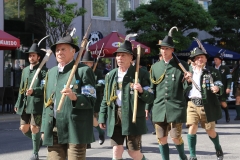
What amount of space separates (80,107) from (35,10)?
65.5 ft

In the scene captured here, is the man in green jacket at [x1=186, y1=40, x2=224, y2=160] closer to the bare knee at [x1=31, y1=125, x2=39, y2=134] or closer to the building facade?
the bare knee at [x1=31, y1=125, x2=39, y2=134]

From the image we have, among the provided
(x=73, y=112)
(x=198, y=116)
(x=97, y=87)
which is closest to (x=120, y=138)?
(x=73, y=112)

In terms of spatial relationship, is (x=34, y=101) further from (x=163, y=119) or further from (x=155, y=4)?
(x=155, y=4)

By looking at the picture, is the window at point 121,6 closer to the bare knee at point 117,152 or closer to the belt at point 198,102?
the belt at point 198,102

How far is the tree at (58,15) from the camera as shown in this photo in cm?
2244

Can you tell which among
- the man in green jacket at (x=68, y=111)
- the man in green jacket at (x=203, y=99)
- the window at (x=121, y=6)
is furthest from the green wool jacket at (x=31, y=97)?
the window at (x=121, y=6)

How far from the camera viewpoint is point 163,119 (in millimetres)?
8414

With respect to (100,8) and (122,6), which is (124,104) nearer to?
(100,8)

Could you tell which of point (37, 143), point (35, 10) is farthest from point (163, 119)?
point (35, 10)

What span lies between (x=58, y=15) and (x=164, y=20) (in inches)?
257

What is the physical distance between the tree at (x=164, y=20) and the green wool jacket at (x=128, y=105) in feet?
61.0

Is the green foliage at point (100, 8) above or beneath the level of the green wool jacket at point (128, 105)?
above

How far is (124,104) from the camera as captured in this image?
23.7 ft

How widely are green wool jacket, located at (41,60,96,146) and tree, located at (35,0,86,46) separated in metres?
16.3
